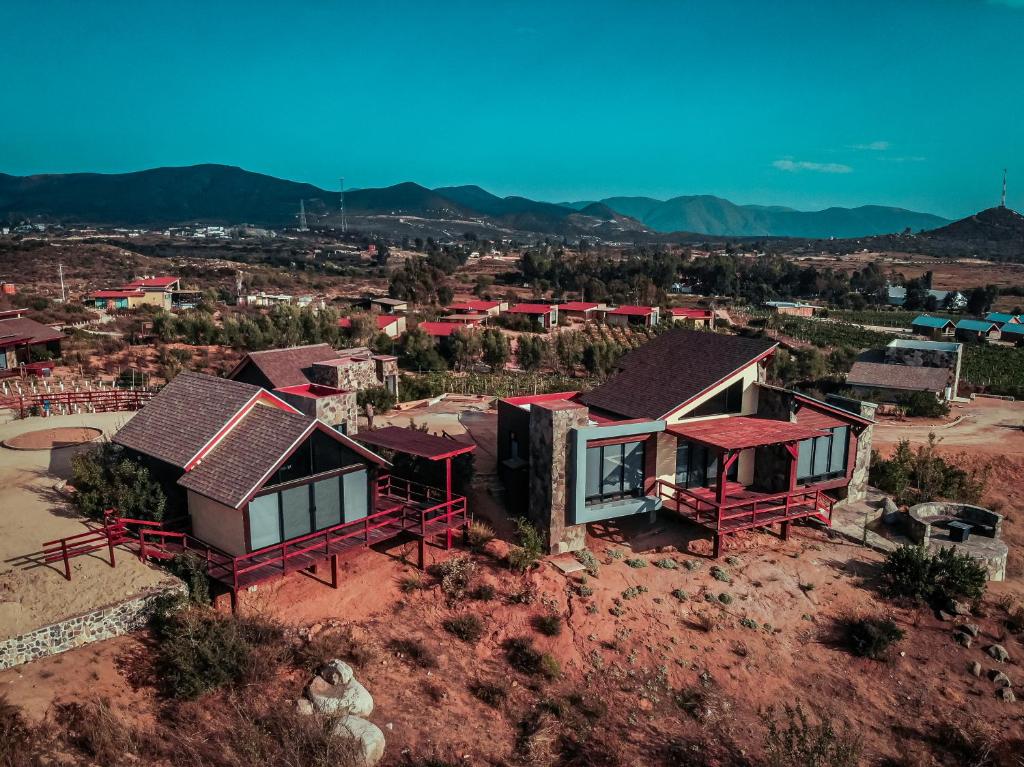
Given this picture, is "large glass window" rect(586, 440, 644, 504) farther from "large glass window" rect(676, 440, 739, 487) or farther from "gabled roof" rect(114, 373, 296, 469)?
"gabled roof" rect(114, 373, 296, 469)

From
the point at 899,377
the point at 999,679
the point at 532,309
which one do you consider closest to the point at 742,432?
the point at 999,679

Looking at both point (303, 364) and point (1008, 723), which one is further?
point (303, 364)

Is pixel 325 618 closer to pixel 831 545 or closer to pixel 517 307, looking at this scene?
pixel 831 545

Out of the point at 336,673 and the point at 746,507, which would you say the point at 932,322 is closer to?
the point at 746,507

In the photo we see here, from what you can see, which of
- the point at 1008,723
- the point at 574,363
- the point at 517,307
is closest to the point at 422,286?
the point at 517,307

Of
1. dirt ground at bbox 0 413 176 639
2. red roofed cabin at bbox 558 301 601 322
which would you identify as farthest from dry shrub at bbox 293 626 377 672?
red roofed cabin at bbox 558 301 601 322
